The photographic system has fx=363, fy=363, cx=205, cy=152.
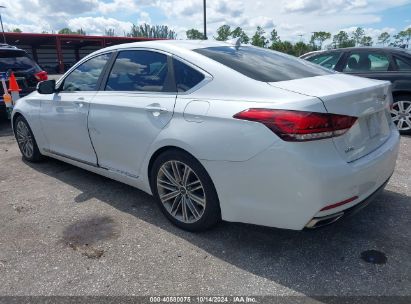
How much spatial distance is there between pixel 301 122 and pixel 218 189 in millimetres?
826

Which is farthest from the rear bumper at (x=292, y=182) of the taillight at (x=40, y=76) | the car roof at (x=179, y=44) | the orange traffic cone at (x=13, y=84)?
the taillight at (x=40, y=76)

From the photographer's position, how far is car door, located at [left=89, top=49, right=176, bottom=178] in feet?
10.4

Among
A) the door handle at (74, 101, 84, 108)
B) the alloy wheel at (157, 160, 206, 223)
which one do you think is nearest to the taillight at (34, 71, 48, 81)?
the door handle at (74, 101, 84, 108)

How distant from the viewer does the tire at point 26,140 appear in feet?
16.8

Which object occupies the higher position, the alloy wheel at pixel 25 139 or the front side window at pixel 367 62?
the front side window at pixel 367 62

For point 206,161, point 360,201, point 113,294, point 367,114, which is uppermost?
point 367,114

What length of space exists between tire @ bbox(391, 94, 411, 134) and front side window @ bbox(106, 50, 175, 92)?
4680mm

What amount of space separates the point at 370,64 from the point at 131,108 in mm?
4935

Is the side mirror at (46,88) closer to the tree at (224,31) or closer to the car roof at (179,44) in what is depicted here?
the car roof at (179,44)

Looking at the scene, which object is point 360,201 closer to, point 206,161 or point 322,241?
point 322,241

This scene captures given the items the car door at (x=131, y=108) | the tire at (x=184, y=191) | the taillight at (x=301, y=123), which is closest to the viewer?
the taillight at (x=301, y=123)

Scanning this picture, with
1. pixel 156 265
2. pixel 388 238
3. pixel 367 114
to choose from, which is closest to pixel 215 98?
pixel 367 114

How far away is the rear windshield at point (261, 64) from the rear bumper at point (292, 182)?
0.70 meters

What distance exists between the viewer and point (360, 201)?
2.62m
